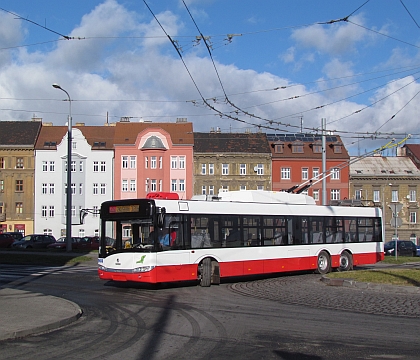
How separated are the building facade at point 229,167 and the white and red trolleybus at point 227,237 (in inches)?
1656

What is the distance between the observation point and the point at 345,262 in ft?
75.4

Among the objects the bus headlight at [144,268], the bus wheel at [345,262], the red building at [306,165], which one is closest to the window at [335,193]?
the red building at [306,165]

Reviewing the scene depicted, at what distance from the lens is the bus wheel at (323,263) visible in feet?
71.6

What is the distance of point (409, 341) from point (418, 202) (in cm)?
6428

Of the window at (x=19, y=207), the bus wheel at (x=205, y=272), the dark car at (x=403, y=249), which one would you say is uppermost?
the window at (x=19, y=207)

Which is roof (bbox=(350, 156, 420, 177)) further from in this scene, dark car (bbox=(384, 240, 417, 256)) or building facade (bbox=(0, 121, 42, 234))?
building facade (bbox=(0, 121, 42, 234))

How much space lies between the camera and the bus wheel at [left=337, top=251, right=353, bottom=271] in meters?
22.7

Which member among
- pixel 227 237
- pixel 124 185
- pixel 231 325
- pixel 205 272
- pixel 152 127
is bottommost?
pixel 231 325

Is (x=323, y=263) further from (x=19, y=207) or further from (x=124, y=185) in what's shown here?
(x=19, y=207)

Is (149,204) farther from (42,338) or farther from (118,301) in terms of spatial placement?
(42,338)

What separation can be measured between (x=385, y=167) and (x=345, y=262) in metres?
51.2

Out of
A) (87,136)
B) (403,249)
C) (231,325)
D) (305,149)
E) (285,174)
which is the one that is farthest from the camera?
(305,149)

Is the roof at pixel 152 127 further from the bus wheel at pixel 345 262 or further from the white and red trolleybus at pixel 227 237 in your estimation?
the bus wheel at pixel 345 262

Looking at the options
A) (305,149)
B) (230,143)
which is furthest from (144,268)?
(305,149)
